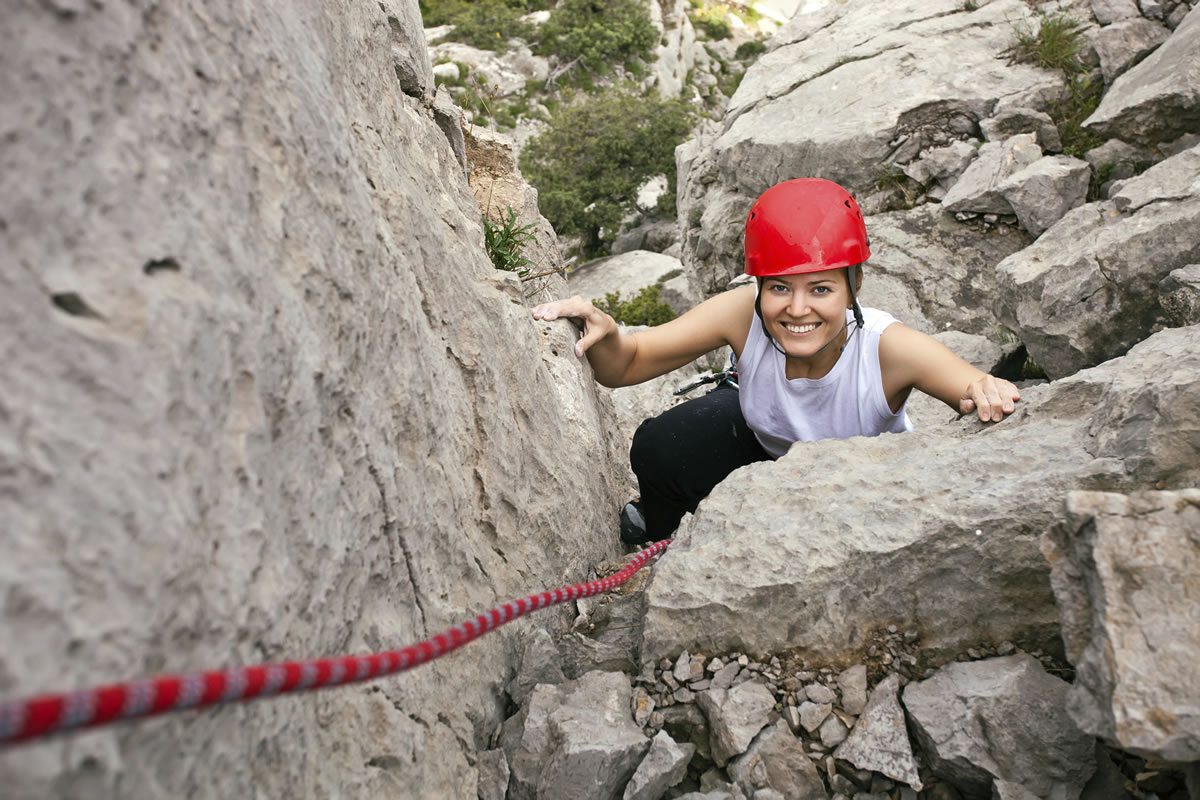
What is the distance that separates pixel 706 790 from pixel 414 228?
2353mm

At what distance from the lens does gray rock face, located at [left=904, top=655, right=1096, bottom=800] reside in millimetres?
2607

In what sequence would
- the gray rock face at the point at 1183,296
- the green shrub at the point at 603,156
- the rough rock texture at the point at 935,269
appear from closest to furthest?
the gray rock face at the point at 1183,296 → the rough rock texture at the point at 935,269 → the green shrub at the point at 603,156

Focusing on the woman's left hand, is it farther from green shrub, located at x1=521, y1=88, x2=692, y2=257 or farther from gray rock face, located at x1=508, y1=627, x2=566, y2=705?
green shrub, located at x1=521, y1=88, x2=692, y2=257

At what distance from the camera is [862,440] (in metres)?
3.88

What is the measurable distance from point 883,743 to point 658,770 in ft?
2.59

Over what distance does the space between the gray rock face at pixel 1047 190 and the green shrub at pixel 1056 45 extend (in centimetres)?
207

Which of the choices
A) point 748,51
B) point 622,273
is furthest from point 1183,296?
point 748,51

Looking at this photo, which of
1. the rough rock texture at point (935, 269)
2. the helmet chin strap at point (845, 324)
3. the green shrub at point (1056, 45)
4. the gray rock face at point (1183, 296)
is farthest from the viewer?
the green shrub at point (1056, 45)

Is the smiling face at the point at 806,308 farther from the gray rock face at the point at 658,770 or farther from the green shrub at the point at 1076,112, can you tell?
the green shrub at the point at 1076,112

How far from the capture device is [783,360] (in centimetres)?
463

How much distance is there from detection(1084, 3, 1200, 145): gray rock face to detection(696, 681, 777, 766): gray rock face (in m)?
7.64

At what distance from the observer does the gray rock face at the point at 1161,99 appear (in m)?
7.63

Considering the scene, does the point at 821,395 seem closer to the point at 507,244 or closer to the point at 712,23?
the point at 507,244

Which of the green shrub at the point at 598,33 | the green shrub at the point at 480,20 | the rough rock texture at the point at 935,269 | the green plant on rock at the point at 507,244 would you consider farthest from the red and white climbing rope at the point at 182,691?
the green shrub at the point at 598,33
